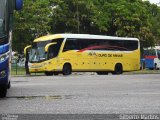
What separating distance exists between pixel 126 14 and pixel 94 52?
28992 mm

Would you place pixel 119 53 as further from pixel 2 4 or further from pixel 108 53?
pixel 2 4

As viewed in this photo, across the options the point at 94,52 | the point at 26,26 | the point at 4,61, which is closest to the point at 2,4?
the point at 4,61

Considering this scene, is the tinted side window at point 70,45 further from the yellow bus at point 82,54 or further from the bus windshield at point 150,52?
the bus windshield at point 150,52

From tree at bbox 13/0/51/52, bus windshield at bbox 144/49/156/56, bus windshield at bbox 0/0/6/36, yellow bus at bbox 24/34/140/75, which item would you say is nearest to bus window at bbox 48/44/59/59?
yellow bus at bbox 24/34/140/75

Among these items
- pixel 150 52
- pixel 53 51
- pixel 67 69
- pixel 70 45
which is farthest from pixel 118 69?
pixel 150 52

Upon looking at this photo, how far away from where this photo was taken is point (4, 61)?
1366 cm

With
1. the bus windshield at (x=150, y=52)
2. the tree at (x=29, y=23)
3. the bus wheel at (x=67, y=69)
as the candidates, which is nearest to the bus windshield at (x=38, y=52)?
the bus wheel at (x=67, y=69)

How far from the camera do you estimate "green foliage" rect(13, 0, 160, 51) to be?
2504 inches

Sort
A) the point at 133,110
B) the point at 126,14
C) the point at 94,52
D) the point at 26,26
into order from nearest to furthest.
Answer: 1. the point at 133,110
2. the point at 94,52
3. the point at 26,26
4. the point at 126,14

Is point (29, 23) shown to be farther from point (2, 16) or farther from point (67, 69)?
point (2, 16)

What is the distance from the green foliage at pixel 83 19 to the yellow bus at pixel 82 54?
1995 cm

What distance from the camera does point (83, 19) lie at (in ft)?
227

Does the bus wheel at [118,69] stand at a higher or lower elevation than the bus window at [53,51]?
lower

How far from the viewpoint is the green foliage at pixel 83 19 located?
209ft
